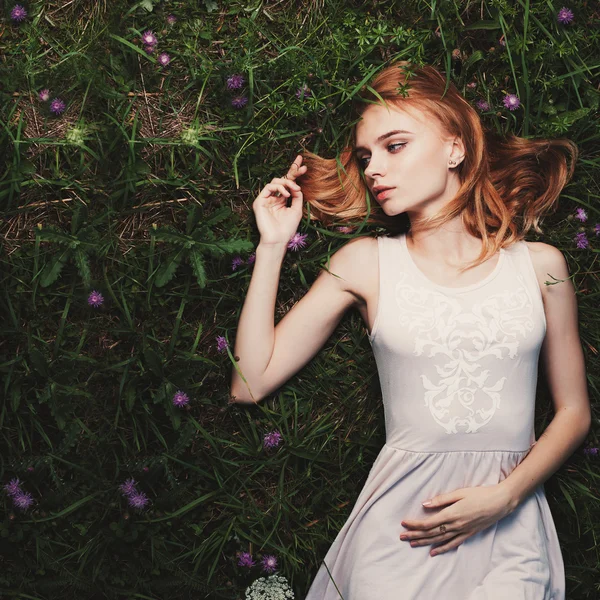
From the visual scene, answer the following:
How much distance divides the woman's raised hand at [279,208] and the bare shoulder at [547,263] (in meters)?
1.05

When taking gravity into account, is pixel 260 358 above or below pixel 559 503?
above

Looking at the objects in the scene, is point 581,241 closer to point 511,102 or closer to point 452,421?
point 511,102

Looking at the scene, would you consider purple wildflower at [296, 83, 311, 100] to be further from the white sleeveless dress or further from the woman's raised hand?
the white sleeveless dress

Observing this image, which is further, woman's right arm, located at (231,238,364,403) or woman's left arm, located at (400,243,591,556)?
woman's right arm, located at (231,238,364,403)

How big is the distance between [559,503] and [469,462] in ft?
2.27

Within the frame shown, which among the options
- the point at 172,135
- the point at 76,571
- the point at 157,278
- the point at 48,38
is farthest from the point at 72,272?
the point at 76,571

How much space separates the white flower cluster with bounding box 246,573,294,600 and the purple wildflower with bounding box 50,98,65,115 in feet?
7.69

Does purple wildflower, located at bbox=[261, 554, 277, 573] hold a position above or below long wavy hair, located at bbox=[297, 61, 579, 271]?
below

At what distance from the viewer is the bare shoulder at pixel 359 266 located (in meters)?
2.99

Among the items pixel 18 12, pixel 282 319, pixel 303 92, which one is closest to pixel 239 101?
pixel 303 92

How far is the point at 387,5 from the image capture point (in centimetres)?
327

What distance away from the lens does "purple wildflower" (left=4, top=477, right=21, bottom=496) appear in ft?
10.2

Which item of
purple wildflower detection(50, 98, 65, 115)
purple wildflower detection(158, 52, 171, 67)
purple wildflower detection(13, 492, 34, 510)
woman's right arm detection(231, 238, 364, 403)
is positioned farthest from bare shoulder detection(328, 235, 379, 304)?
purple wildflower detection(13, 492, 34, 510)

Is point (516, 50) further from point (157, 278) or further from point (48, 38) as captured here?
point (48, 38)
